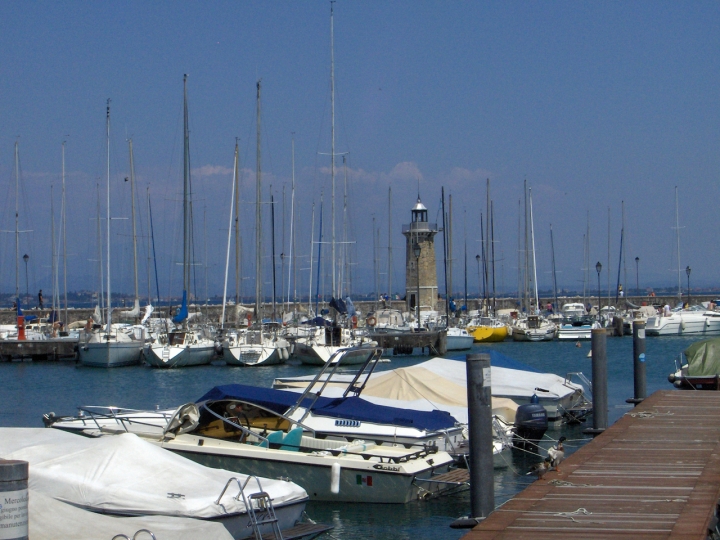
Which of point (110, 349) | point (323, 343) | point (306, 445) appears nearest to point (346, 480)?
point (306, 445)

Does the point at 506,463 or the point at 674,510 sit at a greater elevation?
the point at 674,510

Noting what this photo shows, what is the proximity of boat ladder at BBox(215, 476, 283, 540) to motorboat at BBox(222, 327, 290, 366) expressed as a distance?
33.6 metres

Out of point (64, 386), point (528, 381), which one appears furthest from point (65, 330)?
point (528, 381)

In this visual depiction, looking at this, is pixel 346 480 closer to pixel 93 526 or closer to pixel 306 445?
pixel 306 445

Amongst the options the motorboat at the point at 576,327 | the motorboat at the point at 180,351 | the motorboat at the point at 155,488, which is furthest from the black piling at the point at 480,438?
the motorboat at the point at 576,327

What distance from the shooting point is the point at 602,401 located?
18516 millimetres

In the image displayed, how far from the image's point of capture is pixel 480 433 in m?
11.3

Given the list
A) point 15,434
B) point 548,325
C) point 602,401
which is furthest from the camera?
point 548,325

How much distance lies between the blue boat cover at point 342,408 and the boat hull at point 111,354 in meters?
31.3

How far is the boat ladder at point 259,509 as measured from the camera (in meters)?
12.3

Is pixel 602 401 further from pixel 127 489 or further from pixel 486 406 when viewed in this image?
pixel 127 489

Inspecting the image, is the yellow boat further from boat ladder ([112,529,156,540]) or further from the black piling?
boat ladder ([112,529,156,540])

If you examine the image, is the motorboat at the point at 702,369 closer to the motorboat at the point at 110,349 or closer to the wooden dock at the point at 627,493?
the wooden dock at the point at 627,493

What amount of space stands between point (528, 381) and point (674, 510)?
15.2 metres
